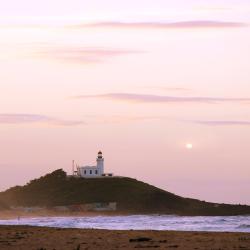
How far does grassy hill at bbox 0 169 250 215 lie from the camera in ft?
529

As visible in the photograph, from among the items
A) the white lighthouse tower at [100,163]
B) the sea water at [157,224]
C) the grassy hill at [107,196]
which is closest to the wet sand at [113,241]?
the sea water at [157,224]

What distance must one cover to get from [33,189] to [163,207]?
115ft

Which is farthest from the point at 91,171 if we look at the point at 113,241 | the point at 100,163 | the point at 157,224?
the point at 113,241

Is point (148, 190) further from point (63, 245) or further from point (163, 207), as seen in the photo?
point (63, 245)

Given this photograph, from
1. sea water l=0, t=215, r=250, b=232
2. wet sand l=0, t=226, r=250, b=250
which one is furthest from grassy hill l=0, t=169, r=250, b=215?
wet sand l=0, t=226, r=250, b=250

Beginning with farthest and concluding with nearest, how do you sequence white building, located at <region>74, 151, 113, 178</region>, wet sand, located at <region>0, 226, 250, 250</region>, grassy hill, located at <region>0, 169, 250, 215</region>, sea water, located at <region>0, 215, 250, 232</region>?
white building, located at <region>74, 151, 113, 178</region> < grassy hill, located at <region>0, 169, 250, 215</region> < sea water, located at <region>0, 215, 250, 232</region> < wet sand, located at <region>0, 226, 250, 250</region>

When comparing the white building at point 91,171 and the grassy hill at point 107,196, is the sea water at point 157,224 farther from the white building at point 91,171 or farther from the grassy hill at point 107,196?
the white building at point 91,171

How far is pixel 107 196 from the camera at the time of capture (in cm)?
17262

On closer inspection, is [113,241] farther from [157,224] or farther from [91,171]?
[91,171]

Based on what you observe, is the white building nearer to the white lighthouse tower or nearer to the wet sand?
the white lighthouse tower

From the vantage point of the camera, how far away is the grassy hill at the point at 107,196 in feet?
529

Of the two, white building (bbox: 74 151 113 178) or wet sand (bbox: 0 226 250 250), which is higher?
white building (bbox: 74 151 113 178)

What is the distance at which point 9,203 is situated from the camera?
177 metres

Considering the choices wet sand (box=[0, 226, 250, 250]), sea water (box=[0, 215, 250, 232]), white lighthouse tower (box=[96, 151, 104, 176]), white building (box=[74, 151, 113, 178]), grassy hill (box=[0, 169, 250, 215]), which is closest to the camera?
wet sand (box=[0, 226, 250, 250])
